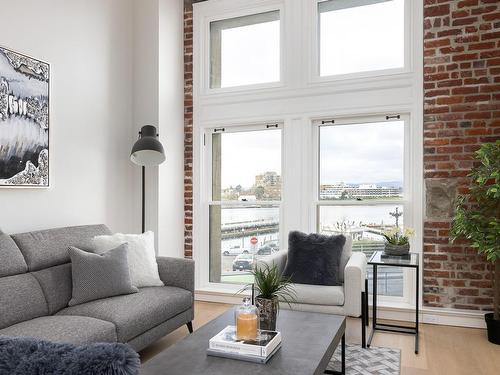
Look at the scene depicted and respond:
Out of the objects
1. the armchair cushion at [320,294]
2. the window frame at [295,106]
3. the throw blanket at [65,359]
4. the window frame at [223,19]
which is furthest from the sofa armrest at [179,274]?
the throw blanket at [65,359]

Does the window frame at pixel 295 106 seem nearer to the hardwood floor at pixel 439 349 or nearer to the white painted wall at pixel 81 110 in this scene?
the hardwood floor at pixel 439 349

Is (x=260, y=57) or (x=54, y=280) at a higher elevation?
(x=260, y=57)

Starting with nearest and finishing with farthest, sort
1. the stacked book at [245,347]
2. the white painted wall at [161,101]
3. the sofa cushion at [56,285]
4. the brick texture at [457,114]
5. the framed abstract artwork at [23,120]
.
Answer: the stacked book at [245,347] < the sofa cushion at [56,285] < the framed abstract artwork at [23,120] < the brick texture at [457,114] < the white painted wall at [161,101]

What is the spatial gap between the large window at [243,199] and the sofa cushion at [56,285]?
2.04 metres

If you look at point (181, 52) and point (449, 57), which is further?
point (181, 52)

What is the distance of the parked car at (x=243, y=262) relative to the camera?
462 centimetres

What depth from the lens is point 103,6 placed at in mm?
4023

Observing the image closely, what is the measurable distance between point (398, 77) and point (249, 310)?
2.85 m

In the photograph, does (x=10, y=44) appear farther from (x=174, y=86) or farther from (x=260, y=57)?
(x=260, y=57)

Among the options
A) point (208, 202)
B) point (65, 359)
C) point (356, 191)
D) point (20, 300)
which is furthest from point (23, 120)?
point (356, 191)

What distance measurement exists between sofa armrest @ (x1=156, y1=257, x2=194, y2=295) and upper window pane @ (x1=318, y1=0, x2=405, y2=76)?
7.95ft

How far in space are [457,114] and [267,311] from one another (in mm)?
2678

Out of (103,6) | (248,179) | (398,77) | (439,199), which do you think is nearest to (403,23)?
(398,77)

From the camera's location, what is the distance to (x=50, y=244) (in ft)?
9.68
